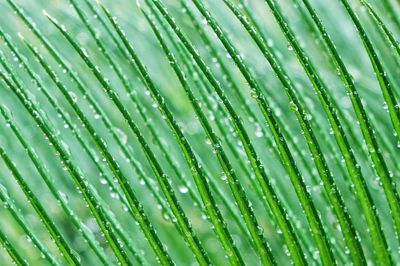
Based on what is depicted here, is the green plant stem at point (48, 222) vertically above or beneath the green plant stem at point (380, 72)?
beneath

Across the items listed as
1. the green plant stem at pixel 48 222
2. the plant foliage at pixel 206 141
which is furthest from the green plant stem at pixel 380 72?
the green plant stem at pixel 48 222

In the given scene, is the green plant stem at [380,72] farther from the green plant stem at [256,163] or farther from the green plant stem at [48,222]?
the green plant stem at [48,222]

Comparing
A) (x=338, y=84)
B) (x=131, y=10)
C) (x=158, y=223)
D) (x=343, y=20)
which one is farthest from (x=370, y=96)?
(x=131, y=10)

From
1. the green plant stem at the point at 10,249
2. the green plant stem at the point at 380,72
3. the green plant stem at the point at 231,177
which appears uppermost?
the green plant stem at the point at 380,72

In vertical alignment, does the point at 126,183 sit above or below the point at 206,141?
below

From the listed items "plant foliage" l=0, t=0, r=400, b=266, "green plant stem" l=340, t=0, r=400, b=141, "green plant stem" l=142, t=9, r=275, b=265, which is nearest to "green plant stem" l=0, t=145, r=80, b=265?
"plant foliage" l=0, t=0, r=400, b=266

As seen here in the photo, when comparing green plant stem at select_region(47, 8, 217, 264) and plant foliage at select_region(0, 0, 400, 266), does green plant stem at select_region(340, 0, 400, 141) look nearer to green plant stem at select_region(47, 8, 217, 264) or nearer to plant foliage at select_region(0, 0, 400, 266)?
plant foliage at select_region(0, 0, 400, 266)

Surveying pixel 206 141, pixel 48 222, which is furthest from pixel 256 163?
pixel 206 141

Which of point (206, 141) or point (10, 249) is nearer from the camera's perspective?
point (10, 249)

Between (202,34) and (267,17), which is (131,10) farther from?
(202,34)

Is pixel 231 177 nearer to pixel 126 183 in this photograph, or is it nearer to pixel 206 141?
pixel 126 183

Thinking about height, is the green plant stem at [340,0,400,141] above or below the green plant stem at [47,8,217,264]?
above

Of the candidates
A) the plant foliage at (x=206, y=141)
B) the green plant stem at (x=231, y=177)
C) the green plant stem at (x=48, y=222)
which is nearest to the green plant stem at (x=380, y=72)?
the plant foliage at (x=206, y=141)
